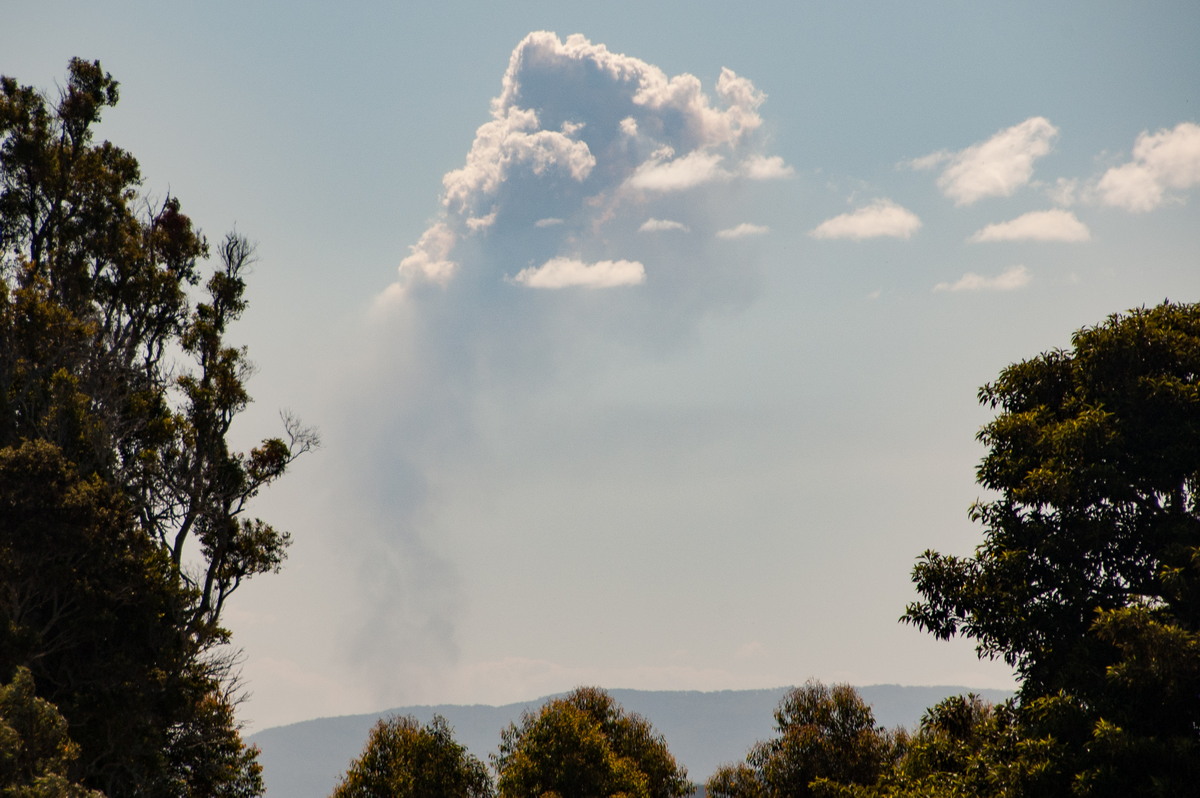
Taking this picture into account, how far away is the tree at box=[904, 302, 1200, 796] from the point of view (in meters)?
20.6

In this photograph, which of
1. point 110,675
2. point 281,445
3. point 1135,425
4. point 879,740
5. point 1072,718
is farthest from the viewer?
point 879,740

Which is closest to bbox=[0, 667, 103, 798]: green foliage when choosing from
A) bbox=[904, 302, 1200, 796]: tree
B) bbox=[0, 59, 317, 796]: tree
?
bbox=[0, 59, 317, 796]: tree

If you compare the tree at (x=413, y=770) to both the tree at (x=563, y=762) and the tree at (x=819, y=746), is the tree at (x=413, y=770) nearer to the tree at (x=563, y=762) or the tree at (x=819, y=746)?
the tree at (x=563, y=762)

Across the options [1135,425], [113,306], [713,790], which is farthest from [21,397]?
[713,790]

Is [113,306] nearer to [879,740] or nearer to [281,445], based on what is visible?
[281,445]

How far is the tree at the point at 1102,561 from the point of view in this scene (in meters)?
20.6

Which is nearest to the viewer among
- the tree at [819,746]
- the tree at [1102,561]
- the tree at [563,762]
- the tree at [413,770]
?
the tree at [1102,561]

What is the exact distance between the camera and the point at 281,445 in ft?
135

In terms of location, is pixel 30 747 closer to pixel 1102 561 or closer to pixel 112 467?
pixel 112 467

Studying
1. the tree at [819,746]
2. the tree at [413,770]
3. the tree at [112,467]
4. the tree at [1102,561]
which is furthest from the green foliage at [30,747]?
the tree at [819,746]

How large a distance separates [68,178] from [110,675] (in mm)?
20786

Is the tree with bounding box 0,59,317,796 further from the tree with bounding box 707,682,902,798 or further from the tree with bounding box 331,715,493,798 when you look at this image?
the tree with bounding box 707,682,902,798

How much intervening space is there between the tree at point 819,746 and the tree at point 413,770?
1432 centimetres

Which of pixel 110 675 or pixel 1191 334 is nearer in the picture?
pixel 1191 334
